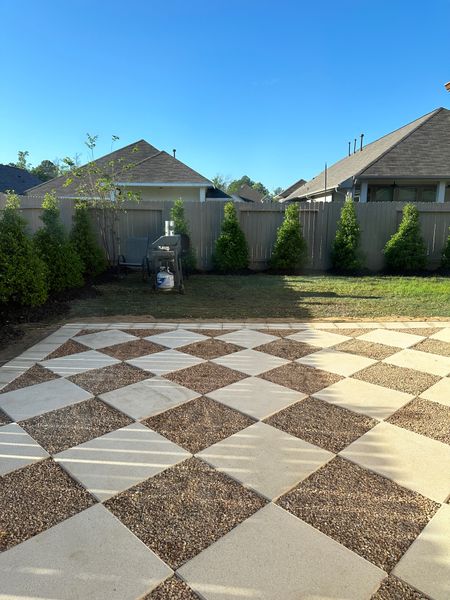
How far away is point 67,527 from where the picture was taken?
148cm

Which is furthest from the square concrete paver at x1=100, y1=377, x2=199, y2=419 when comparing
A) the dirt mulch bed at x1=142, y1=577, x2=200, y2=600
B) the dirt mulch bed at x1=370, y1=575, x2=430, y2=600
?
the dirt mulch bed at x1=370, y1=575, x2=430, y2=600

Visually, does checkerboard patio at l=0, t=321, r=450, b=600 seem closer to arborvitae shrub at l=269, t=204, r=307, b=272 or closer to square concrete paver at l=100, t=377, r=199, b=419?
square concrete paver at l=100, t=377, r=199, b=419

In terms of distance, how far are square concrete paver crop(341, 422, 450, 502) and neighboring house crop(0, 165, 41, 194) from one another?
19860 millimetres

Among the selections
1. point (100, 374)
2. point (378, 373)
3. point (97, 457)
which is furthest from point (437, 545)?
point (100, 374)

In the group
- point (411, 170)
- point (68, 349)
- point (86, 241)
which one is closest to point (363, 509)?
point (68, 349)

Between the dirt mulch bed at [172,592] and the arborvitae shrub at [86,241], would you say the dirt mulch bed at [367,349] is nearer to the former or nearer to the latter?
the dirt mulch bed at [172,592]

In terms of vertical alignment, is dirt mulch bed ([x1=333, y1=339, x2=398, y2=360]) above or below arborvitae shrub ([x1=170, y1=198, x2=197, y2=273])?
below

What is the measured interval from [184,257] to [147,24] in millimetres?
5273

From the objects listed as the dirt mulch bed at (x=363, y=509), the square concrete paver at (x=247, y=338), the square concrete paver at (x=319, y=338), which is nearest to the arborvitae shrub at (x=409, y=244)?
the square concrete paver at (x=319, y=338)

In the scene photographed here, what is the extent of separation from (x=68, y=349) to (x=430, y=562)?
3.39 metres

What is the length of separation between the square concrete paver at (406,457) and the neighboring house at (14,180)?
19860mm

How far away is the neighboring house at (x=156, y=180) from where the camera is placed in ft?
46.0

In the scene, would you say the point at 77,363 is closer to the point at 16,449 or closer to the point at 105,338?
the point at 105,338

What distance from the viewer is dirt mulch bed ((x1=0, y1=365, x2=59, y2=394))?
9.23 ft
